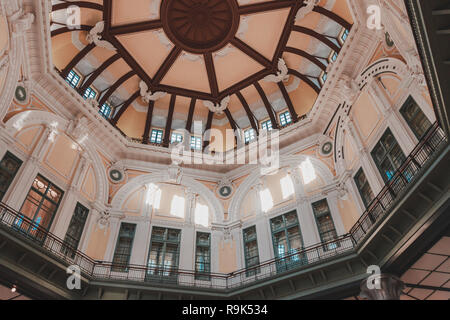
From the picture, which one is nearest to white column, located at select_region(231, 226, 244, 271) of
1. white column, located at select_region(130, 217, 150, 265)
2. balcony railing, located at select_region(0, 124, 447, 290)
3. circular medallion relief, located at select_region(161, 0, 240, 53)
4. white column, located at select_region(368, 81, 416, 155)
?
balcony railing, located at select_region(0, 124, 447, 290)

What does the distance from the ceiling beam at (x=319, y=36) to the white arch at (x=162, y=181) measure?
10712 millimetres

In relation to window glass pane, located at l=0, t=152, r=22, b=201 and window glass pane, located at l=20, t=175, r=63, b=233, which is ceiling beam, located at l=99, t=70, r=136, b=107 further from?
window glass pane, located at l=0, t=152, r=22, b=201

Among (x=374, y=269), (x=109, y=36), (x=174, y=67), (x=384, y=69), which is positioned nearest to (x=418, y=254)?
(x=374, y=269)

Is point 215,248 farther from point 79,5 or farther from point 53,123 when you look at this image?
point 79,5

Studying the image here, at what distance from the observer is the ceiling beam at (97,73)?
19734mm

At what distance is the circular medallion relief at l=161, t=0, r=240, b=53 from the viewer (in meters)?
20.3

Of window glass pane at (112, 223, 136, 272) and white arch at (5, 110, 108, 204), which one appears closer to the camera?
white arch at (5, 110, 108, 204)

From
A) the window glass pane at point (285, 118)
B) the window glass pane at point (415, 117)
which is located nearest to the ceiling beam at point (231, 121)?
the window glass pane at point (285, 118)

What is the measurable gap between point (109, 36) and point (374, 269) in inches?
703

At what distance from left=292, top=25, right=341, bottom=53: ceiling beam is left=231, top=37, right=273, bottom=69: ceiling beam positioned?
2594mm

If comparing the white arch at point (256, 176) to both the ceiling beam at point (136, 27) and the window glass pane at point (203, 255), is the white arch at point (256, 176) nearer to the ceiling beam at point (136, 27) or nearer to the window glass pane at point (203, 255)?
the window glass pane at point (203, 255)

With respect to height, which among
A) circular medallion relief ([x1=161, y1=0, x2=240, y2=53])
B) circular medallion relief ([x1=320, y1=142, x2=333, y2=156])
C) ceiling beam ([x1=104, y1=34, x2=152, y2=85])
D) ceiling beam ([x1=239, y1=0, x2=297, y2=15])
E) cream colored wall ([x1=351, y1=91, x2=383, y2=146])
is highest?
circular medallion relief ([x1=161, y1=0, x2=240, y2=53])
